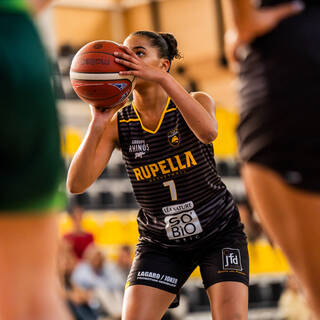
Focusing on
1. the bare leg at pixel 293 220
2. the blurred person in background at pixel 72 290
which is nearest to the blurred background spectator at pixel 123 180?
the blurred person in background at pixel 72 290

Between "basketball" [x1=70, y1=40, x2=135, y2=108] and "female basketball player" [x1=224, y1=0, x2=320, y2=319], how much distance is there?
4.98 feet

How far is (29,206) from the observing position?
186 centimetres

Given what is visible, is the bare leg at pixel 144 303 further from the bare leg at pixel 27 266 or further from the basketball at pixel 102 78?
the bare leg at pixel 27 266

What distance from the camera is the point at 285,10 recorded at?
2016 mm

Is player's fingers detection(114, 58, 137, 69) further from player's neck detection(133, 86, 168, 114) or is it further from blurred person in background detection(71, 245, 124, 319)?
blurred person in background detection(71, 245, 124, 319)

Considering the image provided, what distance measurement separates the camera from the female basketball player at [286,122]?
198cm

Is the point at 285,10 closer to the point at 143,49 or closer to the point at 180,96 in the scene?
the point at 180,96

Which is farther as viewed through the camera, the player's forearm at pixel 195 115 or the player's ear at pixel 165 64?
the player's ear at pixel 165 64

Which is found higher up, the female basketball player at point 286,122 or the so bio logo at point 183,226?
the female basketball player at point 286,122

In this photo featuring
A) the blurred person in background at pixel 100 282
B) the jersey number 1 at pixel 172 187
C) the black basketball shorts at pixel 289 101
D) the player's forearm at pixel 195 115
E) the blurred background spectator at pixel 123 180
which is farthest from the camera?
the blurred background spectator at pixel 123 180

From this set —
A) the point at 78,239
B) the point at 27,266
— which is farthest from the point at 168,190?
the point at 78,239

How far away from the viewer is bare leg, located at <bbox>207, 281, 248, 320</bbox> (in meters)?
3.42

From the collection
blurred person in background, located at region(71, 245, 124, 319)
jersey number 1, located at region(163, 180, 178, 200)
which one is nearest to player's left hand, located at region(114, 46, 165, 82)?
jersey number 1, located at region(163, 180, 178, 200)

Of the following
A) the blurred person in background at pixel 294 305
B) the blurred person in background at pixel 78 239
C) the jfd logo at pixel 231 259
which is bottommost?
the blurred person in background at pixel 294 305
